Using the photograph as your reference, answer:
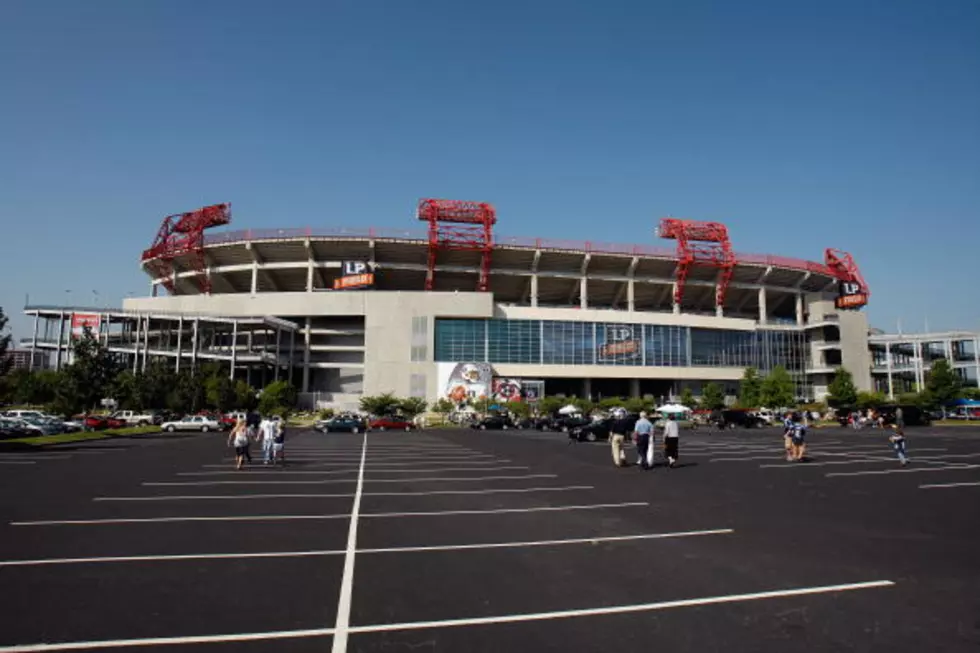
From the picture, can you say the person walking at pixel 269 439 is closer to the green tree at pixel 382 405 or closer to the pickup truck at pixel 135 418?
the pickup truck at pixel 135 418

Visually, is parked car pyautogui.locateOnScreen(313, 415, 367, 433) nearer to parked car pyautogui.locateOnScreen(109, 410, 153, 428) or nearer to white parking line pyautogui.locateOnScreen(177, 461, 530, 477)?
parked car pyautogui.locateOnScreen(109, 410, 153, 428)

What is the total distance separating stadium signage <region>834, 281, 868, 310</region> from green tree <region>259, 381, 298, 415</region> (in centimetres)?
7687

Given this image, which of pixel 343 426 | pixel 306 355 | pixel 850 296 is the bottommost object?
pixel 343 426

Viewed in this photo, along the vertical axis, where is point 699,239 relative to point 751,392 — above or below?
above

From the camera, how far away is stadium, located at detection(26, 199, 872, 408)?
71.6m

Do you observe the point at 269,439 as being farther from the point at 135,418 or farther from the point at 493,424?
the point at 135,418

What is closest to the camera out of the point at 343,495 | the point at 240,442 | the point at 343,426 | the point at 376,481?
the point at 343,495

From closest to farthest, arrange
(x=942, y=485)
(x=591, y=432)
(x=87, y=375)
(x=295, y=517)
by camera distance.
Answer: (x=295, y=517)
(x=942, y=485)
(x=591, y=432)
(x=87, y=375)

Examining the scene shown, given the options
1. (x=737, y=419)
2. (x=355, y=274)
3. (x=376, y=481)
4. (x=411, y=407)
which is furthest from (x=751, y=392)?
(x=376, y=481)

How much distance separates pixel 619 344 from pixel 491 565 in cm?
7071

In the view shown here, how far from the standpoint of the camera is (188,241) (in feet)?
242

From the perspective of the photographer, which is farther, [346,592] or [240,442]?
[240,442]

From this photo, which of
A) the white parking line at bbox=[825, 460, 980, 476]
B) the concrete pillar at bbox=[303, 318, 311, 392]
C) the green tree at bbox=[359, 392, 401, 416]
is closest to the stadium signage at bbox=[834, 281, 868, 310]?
the green tree at bbox=[359, 392, 401, 416]

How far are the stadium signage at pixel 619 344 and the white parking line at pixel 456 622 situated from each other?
230ft
